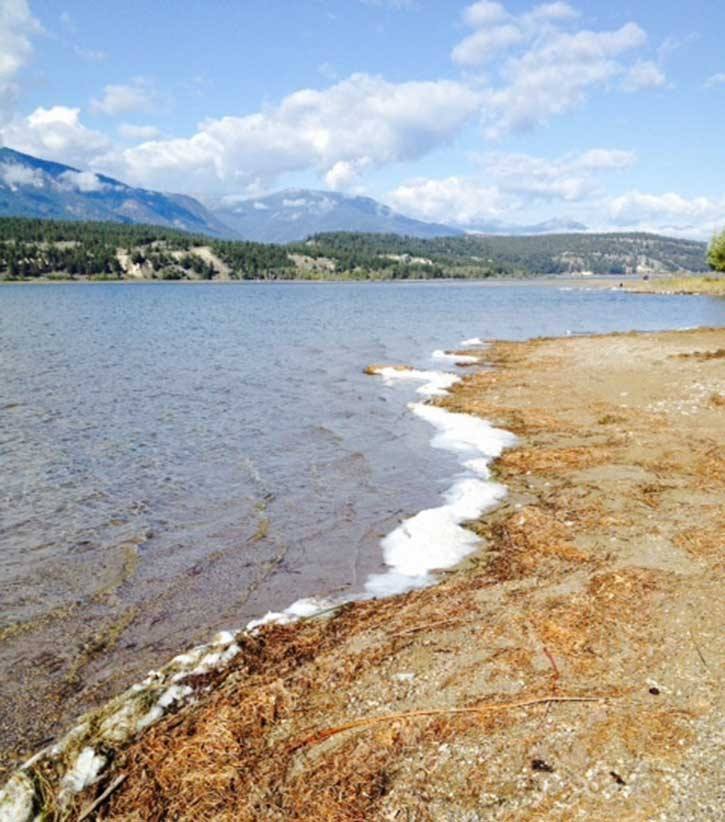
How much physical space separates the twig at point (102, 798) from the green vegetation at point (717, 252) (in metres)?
140

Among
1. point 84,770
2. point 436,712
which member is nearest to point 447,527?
point 436,712

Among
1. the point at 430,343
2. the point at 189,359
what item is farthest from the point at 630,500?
the point at 430,343

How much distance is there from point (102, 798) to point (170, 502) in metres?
9.56

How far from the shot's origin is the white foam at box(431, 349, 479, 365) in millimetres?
37469

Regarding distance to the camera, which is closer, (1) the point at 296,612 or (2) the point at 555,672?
(2) the point at 555,672

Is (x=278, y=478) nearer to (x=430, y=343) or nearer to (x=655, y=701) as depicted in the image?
(x=655, y=701)

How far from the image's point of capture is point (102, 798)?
5.34 meters

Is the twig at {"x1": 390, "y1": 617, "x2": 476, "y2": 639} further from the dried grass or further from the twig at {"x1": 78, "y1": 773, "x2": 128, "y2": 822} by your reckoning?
the dried grass

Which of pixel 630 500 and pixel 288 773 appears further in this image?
pixel 630 500

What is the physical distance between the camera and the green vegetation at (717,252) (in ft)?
392

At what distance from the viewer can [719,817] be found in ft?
15.5

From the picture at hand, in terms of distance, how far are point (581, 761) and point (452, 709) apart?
1339mm

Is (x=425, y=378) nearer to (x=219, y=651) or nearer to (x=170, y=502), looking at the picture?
(x=170, y=502)

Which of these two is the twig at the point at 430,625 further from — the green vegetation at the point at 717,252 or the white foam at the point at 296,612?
the green vegetation at the point at 717,252
